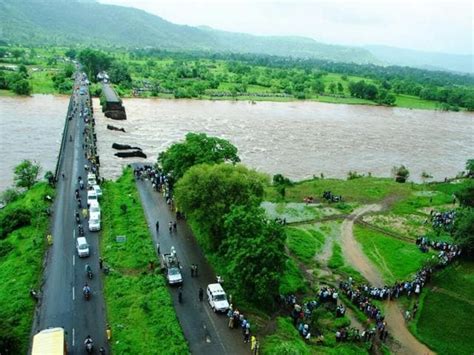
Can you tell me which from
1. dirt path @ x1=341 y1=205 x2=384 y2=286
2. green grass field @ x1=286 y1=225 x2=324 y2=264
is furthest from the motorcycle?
dirt path @ x1=341 y1=205 x2=384 y2=286

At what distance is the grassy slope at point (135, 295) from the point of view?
82.6ft

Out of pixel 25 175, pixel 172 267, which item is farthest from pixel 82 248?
pixel 25 175

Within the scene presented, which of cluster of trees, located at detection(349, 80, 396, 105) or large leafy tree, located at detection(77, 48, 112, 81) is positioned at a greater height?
large leafy tree, located at detection(77, 48, 112, 81)

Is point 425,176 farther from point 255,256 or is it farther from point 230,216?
point 255,256

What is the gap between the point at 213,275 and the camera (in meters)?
32.9

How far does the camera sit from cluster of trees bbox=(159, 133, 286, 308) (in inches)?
1128

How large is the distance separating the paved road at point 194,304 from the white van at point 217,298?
369 millimetres

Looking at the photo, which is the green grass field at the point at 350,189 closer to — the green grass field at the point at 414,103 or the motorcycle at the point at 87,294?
the motorcycle at the point at 87,294

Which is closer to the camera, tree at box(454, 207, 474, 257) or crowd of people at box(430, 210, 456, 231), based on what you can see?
tree at box(454, 207, 474, 257)

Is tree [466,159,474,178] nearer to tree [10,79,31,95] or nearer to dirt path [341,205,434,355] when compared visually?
dirt path [341,205,434,355]

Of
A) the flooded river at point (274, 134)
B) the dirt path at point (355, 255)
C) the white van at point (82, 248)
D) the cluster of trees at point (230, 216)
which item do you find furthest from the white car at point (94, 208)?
the dirt path at point (355, 255)

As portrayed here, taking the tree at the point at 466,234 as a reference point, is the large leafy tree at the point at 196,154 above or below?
above

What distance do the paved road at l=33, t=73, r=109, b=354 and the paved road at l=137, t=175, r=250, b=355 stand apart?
462 centimetres

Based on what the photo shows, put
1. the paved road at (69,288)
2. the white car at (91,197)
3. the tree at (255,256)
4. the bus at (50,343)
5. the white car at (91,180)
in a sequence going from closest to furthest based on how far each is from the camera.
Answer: the bus at (50,343), the paved road at (69,288), the tree at (255,256), the white car at (91,197), the white car at (91,180)
